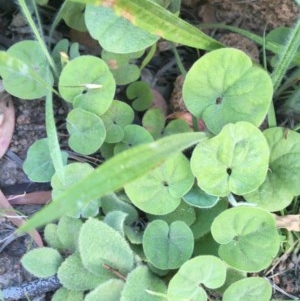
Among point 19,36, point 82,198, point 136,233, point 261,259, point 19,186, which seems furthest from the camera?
point 19,36

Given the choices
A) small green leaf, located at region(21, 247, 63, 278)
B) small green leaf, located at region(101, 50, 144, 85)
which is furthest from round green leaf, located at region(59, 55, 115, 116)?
small green leaf, located at region(21, 247, 63, 278)

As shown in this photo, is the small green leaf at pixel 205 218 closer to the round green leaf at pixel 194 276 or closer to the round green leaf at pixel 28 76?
the round green leaf at pixel 194 276

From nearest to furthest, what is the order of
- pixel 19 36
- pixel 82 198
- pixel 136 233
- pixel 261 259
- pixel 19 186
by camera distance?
pixel 82 198, pixel 261 259, pixel 136 233, pixel 19 186, pixel 19 36

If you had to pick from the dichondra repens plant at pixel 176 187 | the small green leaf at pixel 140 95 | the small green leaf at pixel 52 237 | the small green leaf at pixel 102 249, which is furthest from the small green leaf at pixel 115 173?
the small green leaf at pixel 140 95

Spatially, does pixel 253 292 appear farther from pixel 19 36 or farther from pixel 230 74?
pixel 19 36

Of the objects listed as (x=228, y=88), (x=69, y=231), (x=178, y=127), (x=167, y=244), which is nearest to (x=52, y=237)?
(x=69, y=231)

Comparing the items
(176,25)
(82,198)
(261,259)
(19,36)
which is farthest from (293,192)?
(19,36)

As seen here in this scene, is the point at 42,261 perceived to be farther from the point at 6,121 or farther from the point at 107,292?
the point at 6,121

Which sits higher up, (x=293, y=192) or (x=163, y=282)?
(x=293, y=192)

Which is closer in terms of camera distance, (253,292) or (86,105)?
(253,292)
